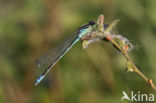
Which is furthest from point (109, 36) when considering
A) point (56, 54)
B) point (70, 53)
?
point (70, 53)

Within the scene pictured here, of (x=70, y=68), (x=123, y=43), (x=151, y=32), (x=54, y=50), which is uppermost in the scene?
(x=123, y=43)

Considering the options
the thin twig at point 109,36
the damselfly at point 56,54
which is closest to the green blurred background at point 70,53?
the damselfly at point 56,54

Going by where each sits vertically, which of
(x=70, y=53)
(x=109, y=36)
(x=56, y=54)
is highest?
(x=109, y=36)

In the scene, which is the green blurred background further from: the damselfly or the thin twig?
the thin twig

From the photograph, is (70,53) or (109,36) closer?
(109,36)

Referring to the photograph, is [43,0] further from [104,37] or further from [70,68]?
[104,37]

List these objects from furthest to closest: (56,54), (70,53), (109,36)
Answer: (70,53) < (56,54) < (109,36)

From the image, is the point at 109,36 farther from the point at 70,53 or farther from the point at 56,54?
the point at 70,53

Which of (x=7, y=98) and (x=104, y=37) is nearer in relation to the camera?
(x=104, y=37)

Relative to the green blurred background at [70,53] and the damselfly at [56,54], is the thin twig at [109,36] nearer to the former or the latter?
the damselfly at [56,54]

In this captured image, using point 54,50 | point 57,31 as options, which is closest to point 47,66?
point 54,50
